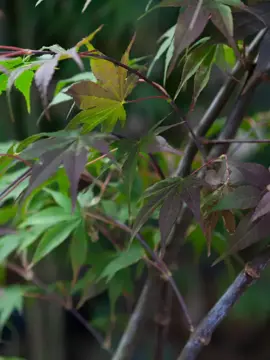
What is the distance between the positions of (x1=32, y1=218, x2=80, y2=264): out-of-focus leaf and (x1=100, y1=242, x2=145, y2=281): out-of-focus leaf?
46 mm

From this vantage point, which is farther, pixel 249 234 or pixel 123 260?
pixel 123 260

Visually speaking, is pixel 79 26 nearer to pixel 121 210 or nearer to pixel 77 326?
pixel 121 210

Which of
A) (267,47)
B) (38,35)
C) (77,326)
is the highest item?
(267,47)

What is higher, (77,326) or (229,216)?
(229,216)

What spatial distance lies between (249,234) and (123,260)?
0.54ft

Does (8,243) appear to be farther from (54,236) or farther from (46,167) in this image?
(46,167)

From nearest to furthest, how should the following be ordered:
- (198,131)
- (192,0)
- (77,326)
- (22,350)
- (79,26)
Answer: (192,0) < (198,131) < (79,26) < (22,350) < (77,326)

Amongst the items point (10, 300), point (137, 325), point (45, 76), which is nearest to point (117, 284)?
point (137, 325)

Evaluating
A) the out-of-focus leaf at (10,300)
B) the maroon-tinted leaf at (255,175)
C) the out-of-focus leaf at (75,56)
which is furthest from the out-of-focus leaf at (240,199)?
the out-of-focus leaf at (10,300)

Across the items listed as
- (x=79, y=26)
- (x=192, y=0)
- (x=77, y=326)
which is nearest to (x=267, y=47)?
(x=192, y=0)

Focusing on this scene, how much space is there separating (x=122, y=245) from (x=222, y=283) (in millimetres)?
535

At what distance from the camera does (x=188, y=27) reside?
26 centimetres

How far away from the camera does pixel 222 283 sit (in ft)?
3.22

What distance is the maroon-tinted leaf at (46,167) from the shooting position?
9.8 inches
